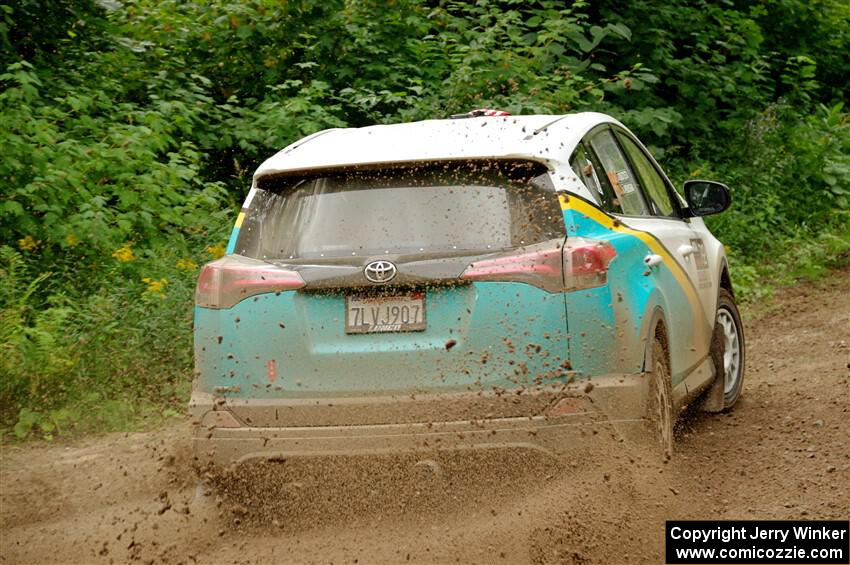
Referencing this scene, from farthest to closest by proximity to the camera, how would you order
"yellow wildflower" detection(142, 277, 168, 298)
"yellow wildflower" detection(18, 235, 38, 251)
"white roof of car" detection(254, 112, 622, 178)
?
"yellow wildflower" detection(18, 235, 38, 251) < "yellow wildflower" detection(142, 277, 168, 298) < "white roof of car" detection(254, 112, 622, 178)

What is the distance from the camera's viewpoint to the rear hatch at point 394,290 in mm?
4527

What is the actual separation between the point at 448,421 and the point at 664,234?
6.18 ft

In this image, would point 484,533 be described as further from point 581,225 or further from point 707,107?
point 707,107

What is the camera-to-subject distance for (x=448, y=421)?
14.9 ft

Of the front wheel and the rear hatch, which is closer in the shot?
the rear hatch

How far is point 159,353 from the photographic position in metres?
8.14

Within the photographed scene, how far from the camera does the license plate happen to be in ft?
15.1

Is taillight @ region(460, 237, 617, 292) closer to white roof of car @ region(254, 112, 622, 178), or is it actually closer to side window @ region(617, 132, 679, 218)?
white roof of car @ region(254, 112, 622, 178)

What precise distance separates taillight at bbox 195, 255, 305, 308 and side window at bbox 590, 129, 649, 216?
5.16 ft

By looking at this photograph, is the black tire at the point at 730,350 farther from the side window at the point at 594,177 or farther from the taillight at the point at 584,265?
the taillight at the point at 584,265

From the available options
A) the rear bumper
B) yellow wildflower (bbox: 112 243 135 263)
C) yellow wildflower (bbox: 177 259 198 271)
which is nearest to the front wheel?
the rear bumper

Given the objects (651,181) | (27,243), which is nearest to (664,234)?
(651,181)

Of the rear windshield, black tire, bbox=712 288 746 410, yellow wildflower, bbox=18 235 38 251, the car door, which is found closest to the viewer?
the rear windshield

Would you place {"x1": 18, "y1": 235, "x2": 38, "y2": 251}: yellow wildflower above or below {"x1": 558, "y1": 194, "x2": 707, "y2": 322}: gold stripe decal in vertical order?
below
